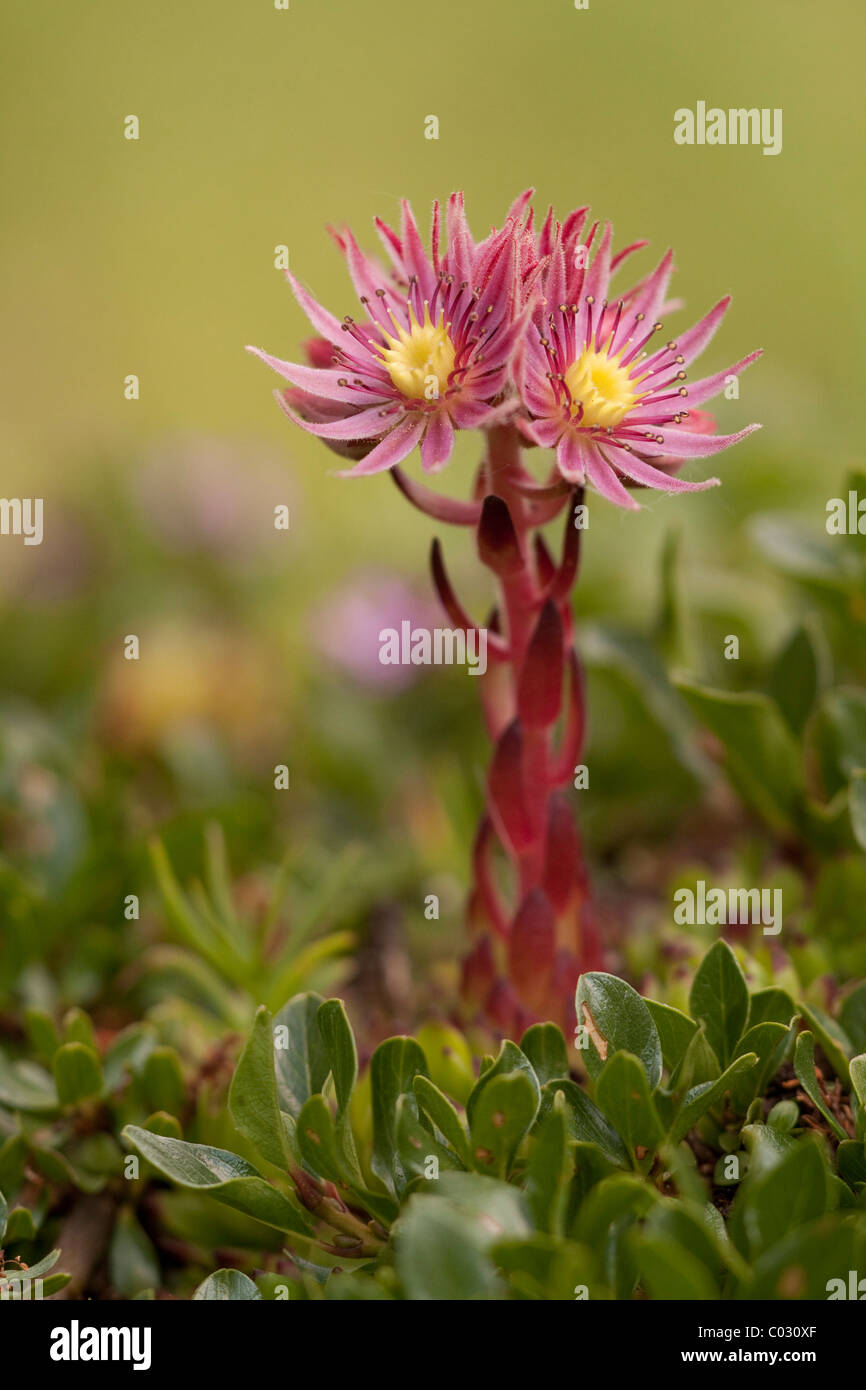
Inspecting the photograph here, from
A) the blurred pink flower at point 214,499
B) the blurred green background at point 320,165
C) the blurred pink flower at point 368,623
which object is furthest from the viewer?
the blurred green background at point 320,165

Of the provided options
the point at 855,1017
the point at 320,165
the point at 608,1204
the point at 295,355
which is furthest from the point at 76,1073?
the point at 320,165

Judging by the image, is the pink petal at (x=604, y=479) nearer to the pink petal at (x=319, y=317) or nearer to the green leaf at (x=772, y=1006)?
the pink petal at (x=319, y=317)

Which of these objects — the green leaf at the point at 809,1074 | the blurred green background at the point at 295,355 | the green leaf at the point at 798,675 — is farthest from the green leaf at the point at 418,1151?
the green leaf at the point at 798,675

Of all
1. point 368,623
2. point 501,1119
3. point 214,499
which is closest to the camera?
point 501,1119

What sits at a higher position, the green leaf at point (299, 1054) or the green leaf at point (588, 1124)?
the green leaf at point (299, 1054)

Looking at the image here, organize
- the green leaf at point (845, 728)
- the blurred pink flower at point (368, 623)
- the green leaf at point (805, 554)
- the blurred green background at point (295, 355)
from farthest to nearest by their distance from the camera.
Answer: the blurred pink flower at point (368, 623), the blurred green background at point (295, 355), the green leaf at point (805, 554), the green leaf at point (845, 728)

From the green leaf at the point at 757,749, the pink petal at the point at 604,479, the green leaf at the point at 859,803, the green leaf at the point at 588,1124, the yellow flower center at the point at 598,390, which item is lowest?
the green leaf at the point at 588,1124

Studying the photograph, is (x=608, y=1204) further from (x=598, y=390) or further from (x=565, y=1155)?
(x=598, y=390)
